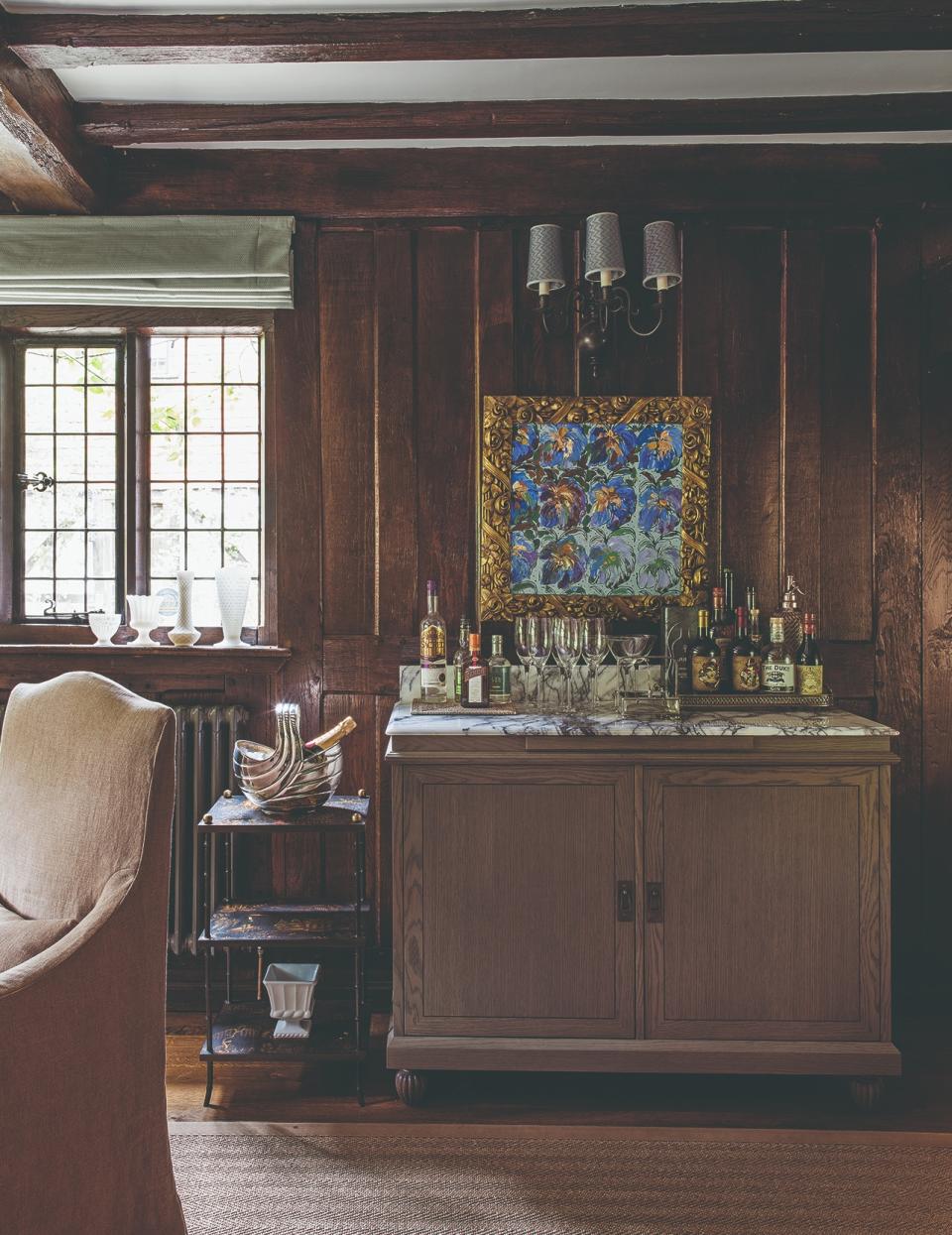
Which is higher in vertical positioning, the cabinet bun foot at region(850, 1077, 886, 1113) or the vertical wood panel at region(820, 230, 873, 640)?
the vertical wood panel at region(820, 230, 873, 640)

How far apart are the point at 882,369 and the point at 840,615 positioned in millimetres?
815

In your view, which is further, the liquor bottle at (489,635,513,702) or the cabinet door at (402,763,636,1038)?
the liquor bottle at (489,635,513,702)

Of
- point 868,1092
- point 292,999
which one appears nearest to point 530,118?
point 292,999

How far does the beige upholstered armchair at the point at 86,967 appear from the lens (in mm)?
1400

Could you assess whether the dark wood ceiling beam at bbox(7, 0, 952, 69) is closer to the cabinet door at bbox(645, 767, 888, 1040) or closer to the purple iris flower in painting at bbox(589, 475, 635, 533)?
the purple iris flower in painting at bbox(589, 475, 635, 533)

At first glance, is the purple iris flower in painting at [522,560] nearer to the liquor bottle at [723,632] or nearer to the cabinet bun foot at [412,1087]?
the liquor bottle at [723,632]

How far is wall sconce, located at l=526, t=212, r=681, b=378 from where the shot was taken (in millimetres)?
2596

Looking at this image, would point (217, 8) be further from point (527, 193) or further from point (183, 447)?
point (183, 447)

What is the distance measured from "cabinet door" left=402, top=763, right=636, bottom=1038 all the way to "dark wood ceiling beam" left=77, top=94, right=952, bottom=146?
6.20ft

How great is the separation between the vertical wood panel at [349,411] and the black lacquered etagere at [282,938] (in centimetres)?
75

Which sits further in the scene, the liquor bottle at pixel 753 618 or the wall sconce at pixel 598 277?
the liquor bottle at pixel 753 618

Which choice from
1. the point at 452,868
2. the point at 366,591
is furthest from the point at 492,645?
the point at 452,868

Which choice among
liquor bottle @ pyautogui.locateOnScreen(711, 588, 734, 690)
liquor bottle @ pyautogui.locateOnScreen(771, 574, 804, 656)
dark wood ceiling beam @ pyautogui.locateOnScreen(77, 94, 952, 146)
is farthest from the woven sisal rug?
dark wood ceiling beam @ pyautogui.locateOnScreen(77, 94, 952, 146)

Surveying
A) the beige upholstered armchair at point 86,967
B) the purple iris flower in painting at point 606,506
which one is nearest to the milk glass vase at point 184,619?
the beige upholstered armchair at point 86,967
